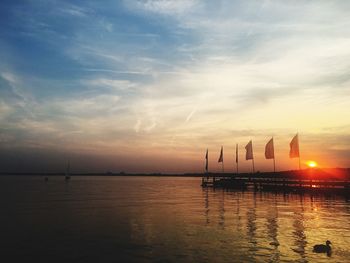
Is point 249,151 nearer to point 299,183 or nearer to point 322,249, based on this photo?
point 299,183

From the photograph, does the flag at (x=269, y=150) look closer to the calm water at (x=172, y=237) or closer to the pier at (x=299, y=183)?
the pier at (x=299, y=183)

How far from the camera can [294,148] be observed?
A: 5819 centimetres

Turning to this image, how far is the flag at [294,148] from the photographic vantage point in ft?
189

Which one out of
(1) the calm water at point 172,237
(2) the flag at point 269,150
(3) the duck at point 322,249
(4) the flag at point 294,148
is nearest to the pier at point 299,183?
(4) the flag at point 294,148

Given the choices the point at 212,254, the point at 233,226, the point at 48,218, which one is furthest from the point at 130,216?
the point at 212,254

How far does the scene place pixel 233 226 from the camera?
28.0 m

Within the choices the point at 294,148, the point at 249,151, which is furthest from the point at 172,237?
the point at 249,151

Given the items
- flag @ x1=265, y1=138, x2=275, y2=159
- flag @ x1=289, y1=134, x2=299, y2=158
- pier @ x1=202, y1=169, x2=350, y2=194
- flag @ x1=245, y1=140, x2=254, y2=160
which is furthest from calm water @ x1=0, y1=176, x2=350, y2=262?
flag @ x1=245, y1=140, x2=254, y2=160

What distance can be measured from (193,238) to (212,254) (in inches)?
178

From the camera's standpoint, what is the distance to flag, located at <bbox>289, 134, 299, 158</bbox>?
57.7 meters

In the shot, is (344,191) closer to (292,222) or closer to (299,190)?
(299,190)

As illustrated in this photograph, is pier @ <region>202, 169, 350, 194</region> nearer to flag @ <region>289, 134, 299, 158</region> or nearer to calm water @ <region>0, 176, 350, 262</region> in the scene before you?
flag @ <region>289, 134, 299, 158</region>

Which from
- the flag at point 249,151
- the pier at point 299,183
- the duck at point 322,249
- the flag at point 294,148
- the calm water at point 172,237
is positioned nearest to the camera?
the calm water at point 172,237

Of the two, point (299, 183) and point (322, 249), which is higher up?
point (299, 183)
